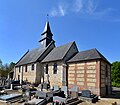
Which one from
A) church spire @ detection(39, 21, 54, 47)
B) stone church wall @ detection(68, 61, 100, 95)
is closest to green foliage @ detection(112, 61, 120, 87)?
church spire @ detection(39, 21, 54, 47)

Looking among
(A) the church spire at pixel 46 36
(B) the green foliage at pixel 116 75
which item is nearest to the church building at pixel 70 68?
(A) the church spire at pixel 46 36

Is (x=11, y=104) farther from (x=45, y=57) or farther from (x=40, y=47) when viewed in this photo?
(x=40, y=47)

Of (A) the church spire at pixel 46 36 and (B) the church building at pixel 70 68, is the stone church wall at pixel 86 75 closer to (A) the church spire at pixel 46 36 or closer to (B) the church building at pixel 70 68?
(B) the church building at pixel 70 68

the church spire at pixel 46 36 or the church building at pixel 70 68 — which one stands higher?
the church spire at pixel 46 36

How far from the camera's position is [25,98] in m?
15.5

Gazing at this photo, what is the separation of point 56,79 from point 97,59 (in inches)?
320

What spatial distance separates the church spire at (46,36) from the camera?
3260 centimetres

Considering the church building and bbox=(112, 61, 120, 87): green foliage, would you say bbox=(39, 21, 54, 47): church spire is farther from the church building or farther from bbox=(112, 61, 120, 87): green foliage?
bbox=(112, 61, 120, 87): green foliage

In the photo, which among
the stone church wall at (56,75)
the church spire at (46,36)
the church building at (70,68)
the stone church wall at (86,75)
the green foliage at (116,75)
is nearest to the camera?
the stone church wall at (86,75)

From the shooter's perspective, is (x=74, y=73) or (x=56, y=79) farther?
(x=56, y=79)

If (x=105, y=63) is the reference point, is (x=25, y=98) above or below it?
below

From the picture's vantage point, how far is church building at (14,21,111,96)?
63.6 ft

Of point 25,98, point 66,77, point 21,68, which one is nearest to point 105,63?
point 66,77

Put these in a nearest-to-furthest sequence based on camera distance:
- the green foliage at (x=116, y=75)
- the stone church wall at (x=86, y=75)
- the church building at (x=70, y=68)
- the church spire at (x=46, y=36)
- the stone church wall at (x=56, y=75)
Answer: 1. the stone church wall at (x=86, y=75)
2. the church building at (x=70, y=68)
3. the stone church wall at (x=56, y=75)
4. the church spire at (x=46, y=36)
5. the green foliage at (x=116, y=75)
